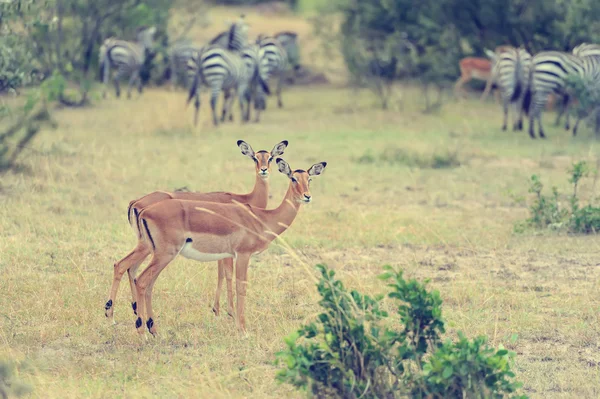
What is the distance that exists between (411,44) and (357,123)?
4993mm

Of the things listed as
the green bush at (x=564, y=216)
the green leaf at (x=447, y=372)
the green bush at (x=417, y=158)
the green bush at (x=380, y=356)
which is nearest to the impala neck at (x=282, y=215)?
the green bush at (x=380, y=356)

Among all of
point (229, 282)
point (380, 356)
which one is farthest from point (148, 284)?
point (380, 356)

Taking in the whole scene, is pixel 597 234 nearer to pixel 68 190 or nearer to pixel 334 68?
pixel 68 190

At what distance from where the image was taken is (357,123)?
660 inches

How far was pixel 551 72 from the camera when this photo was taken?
1584 centimetres

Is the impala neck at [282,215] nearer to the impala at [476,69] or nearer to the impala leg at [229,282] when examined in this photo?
the impala leg at [229,282]

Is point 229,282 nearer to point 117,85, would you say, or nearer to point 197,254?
point 197,254

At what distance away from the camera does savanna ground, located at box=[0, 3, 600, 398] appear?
225 inches

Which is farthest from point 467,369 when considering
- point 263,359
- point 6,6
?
point 6,6

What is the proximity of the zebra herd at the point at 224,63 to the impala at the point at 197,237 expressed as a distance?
10.4m

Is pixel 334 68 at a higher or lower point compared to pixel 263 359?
higher

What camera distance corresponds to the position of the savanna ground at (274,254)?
570 centimetres

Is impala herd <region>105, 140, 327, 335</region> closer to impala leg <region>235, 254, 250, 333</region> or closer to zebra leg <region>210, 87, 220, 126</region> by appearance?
impala leg <region>235, 254, 250, 333</region>

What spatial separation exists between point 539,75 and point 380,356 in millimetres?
11918
